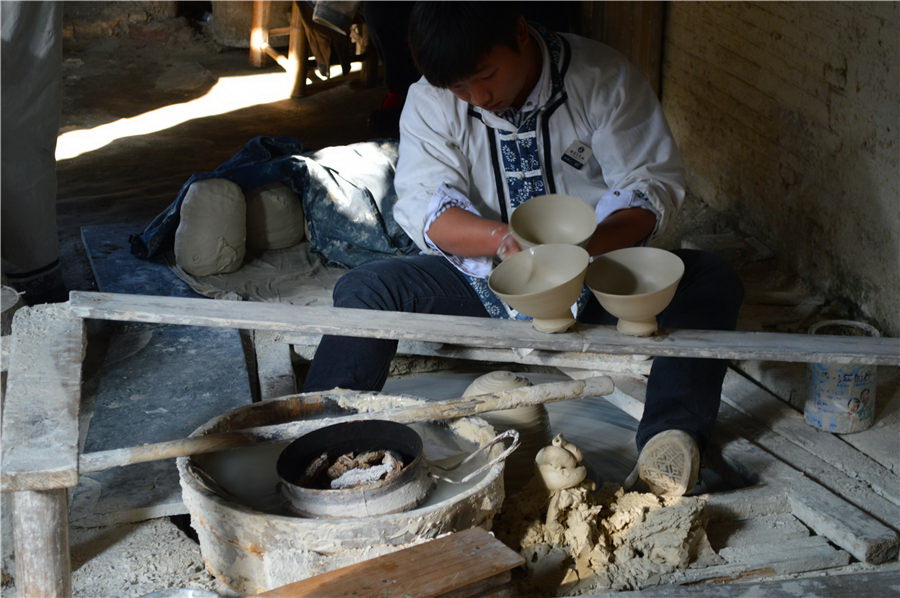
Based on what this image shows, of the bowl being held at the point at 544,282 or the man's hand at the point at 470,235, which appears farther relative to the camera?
the man's hand at the point at 470,235

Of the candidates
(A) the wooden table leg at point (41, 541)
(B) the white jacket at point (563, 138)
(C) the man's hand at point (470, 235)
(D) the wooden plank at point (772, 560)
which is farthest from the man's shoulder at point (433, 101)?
(A) the wooden table leg at point (41, 541)

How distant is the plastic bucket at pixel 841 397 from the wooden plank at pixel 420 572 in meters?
1.40

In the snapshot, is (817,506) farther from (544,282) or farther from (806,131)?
(806,131)

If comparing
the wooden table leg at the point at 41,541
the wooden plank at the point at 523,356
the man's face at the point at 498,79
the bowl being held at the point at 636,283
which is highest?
the man's face at the point at 498,79

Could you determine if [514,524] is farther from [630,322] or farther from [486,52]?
[486,52]

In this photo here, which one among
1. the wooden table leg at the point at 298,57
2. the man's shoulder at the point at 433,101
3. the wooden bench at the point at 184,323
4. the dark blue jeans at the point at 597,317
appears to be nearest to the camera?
the wooden bench at the point at 184,323

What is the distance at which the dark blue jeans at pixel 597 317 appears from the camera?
8.87ft

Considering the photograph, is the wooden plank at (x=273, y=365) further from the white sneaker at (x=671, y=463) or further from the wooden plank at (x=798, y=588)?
the wooden plank at (x=798, y=588)

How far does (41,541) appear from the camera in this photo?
187 centimetres

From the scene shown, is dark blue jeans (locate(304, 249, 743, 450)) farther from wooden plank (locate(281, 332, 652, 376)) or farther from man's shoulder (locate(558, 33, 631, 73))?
man's shoulder (locate(558, 33, 631, 73))

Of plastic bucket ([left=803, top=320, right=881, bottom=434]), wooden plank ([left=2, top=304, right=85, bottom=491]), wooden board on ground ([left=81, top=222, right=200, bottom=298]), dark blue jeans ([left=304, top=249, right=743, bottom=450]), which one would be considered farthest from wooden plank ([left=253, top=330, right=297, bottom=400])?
plastic bucket ([left=803, top=320, right=881, bottom=434])

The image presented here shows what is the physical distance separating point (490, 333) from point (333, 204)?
2532mm

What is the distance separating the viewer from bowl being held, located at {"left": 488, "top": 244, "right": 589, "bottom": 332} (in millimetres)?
2072

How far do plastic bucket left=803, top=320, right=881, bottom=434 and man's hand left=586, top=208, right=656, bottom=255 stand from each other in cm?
71
